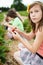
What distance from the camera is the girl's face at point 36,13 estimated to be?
2432 millimetres

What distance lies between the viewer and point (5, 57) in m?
3.29

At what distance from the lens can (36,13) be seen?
244 centimetres

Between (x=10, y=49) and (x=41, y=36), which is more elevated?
(x=41, y=36)

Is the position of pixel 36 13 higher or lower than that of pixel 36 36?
higher

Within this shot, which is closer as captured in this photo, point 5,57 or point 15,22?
point 5,57

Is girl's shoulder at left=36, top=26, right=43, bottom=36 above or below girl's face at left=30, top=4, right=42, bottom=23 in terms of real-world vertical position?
below

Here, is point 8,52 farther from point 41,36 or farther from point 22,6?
point 22,6

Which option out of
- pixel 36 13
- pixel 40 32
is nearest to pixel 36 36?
pixel 40 32

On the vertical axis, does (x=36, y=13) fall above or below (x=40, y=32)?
above

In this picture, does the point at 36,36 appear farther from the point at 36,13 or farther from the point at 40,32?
the point at 36,13

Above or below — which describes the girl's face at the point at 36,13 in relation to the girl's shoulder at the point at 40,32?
above

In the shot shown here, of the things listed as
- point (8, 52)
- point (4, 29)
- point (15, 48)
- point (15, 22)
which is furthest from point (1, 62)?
point (4, 29)

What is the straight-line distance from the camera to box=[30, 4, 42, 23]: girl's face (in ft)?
7.98

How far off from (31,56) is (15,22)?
1.76 m
